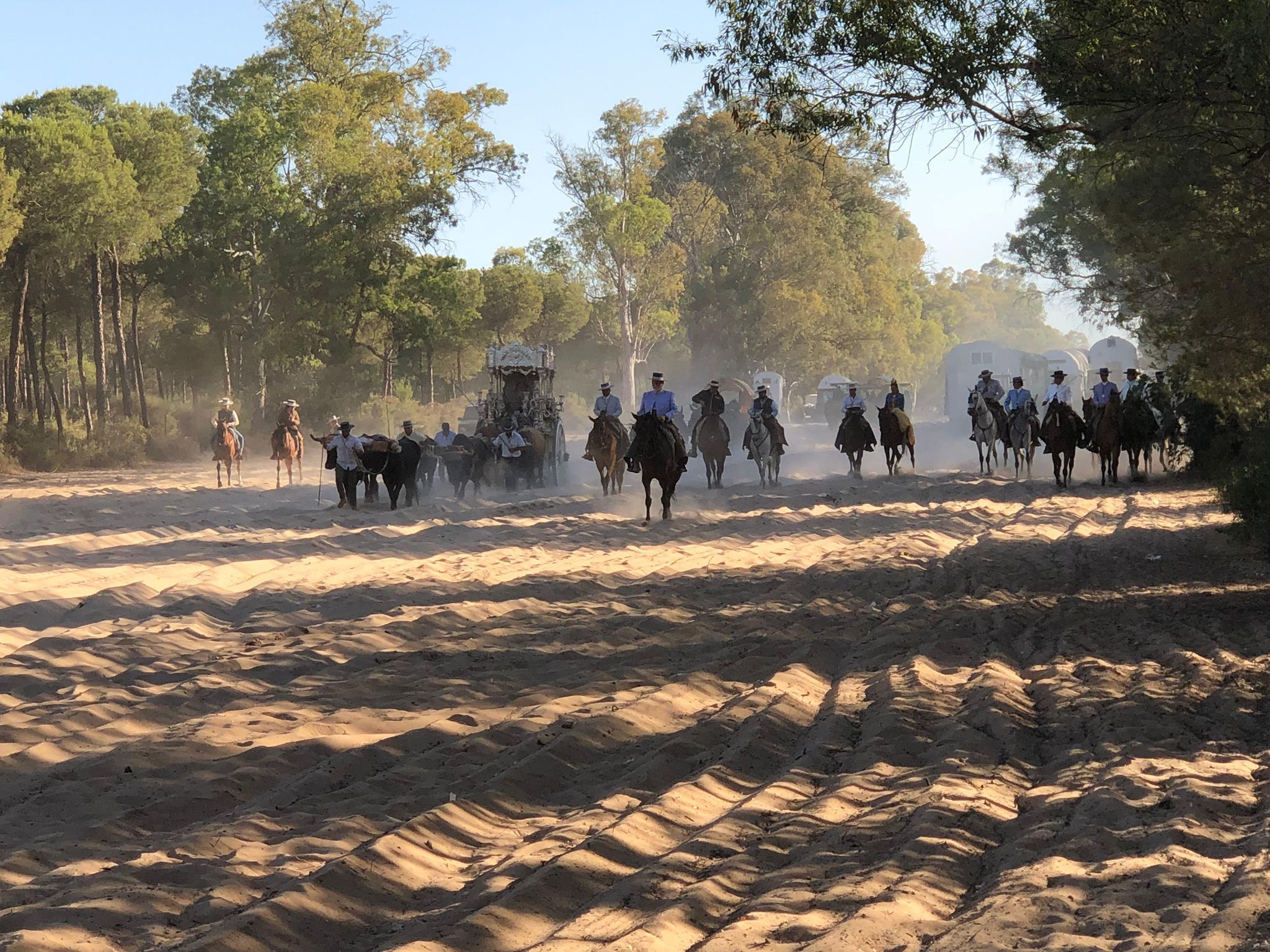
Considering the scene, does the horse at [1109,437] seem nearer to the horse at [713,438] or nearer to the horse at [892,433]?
the horse at [892,433]

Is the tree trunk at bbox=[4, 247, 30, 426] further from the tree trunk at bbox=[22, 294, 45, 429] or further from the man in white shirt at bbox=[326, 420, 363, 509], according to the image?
the man in white shirt at bbox=[326, 420, 363, 509]

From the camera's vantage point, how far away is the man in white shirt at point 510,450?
26297 mm

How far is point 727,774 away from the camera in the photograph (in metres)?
6.62

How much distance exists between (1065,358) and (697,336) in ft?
59.4

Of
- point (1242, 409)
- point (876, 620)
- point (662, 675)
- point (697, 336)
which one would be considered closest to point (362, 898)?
point (662, 675)

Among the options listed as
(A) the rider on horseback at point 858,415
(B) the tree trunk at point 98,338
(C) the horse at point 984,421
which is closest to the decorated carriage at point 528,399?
(A) the rider on horseback at point 858,415

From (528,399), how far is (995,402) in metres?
9.67

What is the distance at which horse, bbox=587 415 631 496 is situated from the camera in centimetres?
2352

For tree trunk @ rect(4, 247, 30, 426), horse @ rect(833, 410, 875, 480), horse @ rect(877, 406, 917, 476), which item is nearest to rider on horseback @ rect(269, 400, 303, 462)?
tree trunk @ rect(4, 247, 30, 426)

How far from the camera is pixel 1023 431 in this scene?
27.8 m

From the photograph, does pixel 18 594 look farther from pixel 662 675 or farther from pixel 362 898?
pixel 362 898

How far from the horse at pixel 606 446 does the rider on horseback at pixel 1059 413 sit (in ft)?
23.5

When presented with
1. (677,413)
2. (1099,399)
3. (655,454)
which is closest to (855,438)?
(1099,399)

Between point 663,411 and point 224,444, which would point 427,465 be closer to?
point 224,444
